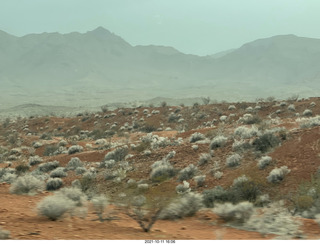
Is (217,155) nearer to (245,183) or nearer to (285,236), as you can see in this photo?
(245,183)

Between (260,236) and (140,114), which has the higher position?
(140,114)

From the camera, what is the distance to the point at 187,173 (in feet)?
48.9

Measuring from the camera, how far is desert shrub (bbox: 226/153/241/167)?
582 inches

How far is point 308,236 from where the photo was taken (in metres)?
6.93

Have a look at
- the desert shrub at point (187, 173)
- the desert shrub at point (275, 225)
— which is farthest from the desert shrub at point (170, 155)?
the desert shrub at point (275, 225)

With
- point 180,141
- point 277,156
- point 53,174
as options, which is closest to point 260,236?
point 277,156

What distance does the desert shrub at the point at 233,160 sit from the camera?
14.8 metres

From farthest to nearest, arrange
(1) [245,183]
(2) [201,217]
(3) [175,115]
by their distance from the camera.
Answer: (3) [175,115]
(1) [245,183]
(2) [201,217]

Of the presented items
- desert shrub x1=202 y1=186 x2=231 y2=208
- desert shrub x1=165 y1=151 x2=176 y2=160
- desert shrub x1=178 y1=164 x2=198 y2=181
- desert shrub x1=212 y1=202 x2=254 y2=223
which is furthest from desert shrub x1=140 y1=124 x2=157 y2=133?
desert shrub x1=212 y1=202 x2=254 y2=223

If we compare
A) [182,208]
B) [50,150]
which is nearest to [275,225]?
[182,208]

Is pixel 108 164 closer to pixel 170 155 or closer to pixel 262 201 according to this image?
pixel 170 155

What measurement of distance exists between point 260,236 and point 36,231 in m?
4.22

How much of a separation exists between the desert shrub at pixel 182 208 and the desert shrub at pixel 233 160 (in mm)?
5725

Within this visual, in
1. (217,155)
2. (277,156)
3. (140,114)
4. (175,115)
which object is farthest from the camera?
(140,114)
